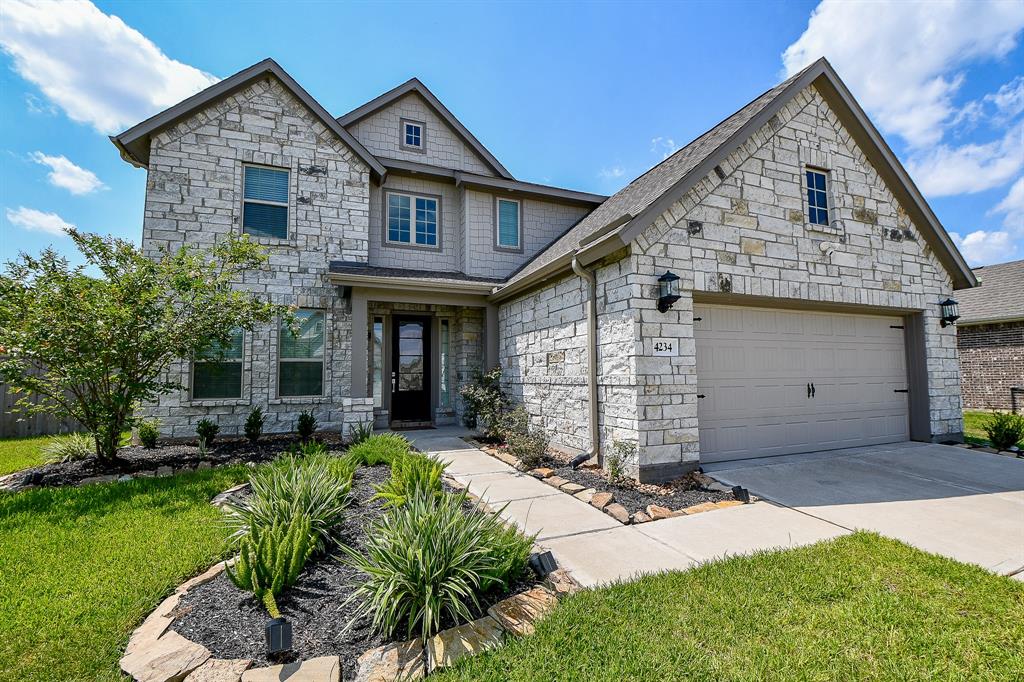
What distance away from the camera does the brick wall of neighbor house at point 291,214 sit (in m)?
8.09

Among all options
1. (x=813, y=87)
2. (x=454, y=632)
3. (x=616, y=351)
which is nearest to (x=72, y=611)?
(x=454, y=632)

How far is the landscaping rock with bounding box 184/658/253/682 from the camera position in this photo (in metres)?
2.14

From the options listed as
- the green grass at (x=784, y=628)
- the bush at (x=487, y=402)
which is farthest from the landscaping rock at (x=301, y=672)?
the bush at (x=487, y=402)

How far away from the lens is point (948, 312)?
25.2ft

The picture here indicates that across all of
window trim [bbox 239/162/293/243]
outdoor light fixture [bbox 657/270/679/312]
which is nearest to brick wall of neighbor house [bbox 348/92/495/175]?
window trim [bbox 239/162/293/243]

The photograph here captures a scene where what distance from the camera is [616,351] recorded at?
5.71 metres

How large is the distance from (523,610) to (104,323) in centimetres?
629

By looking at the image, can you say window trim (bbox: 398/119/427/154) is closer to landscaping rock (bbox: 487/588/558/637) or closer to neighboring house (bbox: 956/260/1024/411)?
landscaping rock (bbox: 487/588/558/637)

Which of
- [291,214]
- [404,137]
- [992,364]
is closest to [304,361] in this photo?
[291,214]

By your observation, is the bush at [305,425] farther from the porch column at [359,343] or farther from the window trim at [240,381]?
the window trim at [240,381]

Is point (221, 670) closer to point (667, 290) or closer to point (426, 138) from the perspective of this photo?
point (667, 290)

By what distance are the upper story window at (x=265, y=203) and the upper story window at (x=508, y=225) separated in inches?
183

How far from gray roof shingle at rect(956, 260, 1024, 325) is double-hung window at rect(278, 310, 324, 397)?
17.5 meters

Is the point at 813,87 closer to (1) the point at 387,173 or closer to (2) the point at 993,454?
(2) the point at 993,454
